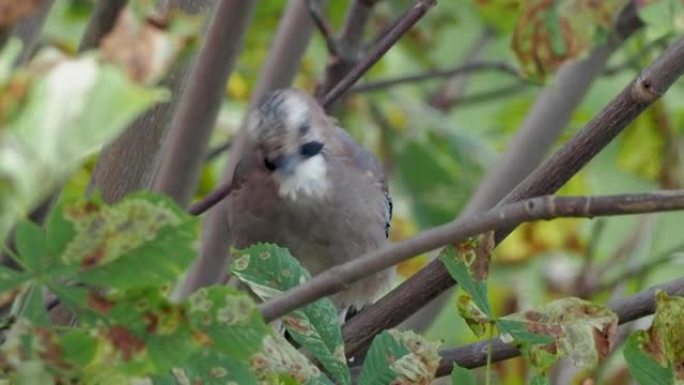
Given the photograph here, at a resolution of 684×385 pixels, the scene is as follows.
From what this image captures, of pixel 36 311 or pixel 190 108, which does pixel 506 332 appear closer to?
pixel 36 311

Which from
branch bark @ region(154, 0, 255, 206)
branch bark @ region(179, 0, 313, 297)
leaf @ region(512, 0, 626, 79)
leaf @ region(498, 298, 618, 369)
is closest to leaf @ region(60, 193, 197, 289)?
leaf @ region(498, 298, 618, 369)

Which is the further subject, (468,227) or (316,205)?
(316,205)

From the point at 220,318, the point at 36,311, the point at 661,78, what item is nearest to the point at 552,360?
the point at 661,78

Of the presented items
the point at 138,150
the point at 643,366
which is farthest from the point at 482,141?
the point at 643,366

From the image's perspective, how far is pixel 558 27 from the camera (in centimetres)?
215

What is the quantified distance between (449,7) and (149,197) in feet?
8.13

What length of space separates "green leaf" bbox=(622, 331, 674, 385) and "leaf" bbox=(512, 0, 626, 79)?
0.89m

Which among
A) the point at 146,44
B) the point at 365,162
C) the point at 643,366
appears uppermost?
the point at 146,44

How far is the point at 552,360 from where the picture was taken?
52.7 inches

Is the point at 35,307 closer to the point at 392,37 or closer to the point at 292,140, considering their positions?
the point at 392,37

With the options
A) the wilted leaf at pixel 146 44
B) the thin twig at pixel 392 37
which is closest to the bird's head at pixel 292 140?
the thin twig at pixel 392 37

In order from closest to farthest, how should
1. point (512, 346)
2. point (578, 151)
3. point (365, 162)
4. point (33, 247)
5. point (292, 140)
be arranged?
point (33, 247)
point (578, 151)
point (512, 346)
point (292, 140)
point (365, 162)

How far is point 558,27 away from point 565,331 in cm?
89

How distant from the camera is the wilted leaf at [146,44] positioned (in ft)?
2.67
